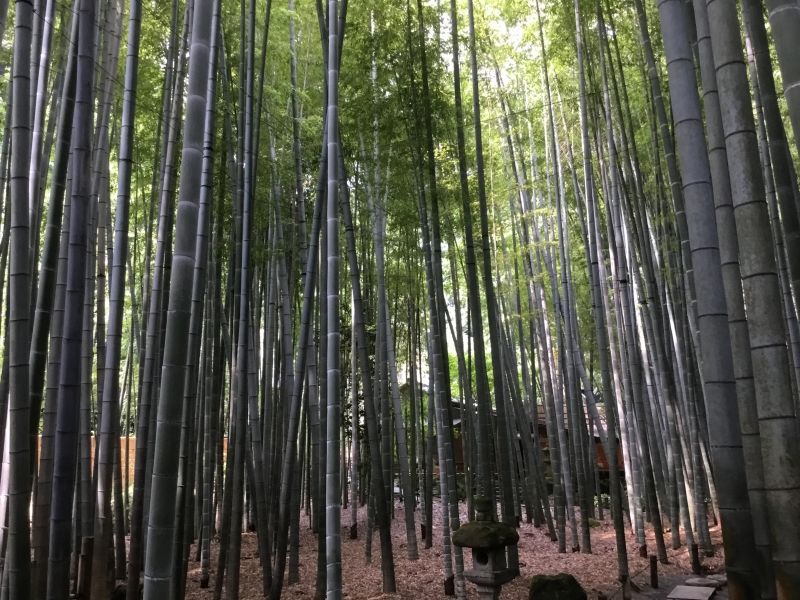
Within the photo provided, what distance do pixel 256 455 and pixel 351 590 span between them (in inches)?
59.3

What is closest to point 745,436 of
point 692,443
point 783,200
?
point 783,200

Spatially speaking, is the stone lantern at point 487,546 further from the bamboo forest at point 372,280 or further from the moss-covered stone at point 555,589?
the moss-covered stone at point 555,589

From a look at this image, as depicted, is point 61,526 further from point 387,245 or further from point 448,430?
point 387,245

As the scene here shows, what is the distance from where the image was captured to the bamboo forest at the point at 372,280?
63.1 inches

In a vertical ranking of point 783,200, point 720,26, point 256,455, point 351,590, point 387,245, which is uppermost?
point 387,245

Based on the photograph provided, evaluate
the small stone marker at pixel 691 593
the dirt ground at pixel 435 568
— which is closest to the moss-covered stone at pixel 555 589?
the dirt ground at pixel 435 568

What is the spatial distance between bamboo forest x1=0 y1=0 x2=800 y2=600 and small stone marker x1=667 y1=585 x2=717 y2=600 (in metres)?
0.04

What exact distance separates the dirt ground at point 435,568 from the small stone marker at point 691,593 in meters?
0.39

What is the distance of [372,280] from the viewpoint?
7020 millimetres

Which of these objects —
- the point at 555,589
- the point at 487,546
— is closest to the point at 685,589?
the point at 555,589

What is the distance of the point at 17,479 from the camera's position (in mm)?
2088

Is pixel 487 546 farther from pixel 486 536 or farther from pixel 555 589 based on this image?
pixel 555 589

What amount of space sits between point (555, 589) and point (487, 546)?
3.98 feet

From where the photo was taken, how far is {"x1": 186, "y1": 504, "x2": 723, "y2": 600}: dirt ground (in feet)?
14.9
